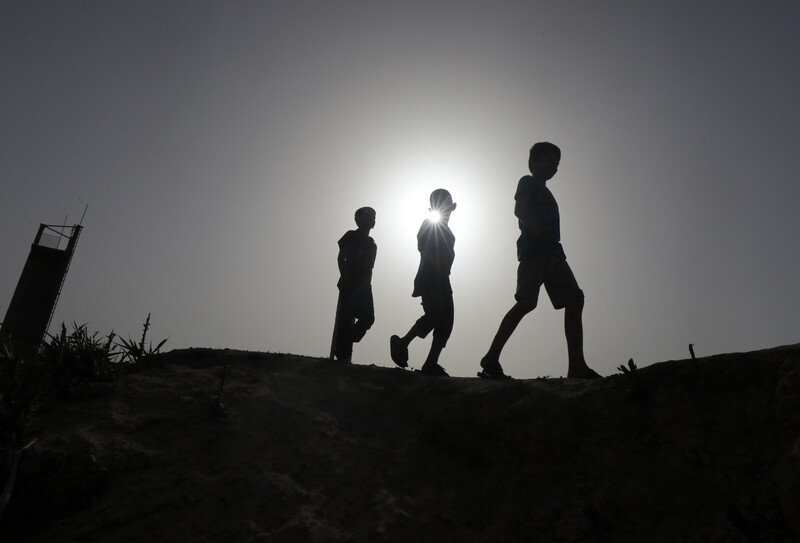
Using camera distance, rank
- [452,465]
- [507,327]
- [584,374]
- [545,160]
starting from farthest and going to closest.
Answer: [545,160] → [507,327] → [584,374] → [452,465]

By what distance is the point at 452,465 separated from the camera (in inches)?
129

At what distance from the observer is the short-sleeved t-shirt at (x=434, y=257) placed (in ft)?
16.7

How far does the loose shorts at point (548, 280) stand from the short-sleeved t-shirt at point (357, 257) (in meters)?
2.03

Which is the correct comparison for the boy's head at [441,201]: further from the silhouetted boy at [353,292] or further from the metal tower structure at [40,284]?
the metal tower structure at [40,284]

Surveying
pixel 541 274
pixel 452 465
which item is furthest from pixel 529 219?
pixel 452 465

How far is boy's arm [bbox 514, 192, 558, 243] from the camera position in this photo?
4312 millimetres

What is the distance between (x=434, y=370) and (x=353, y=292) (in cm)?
147

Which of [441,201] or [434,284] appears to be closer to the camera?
[434,284]

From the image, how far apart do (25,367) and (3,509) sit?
1643mm

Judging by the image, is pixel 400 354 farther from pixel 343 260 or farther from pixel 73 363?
pixel 73 363

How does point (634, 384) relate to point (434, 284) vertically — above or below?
below

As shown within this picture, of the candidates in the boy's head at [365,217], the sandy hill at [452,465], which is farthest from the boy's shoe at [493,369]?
the boy's head at [365,217]

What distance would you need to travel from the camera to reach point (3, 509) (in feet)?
8.89

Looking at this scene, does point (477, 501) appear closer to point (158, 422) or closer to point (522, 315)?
point (522, 315)
